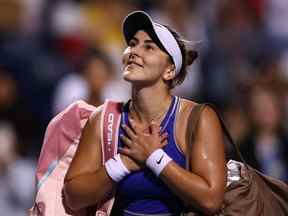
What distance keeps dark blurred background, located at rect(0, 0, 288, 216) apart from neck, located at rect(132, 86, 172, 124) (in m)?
2.56

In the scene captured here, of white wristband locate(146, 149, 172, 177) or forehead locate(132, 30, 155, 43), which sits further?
forehead locate(132, 30, 155, 43)

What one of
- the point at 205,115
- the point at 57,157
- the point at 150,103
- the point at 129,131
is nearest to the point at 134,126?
the point at 129,131

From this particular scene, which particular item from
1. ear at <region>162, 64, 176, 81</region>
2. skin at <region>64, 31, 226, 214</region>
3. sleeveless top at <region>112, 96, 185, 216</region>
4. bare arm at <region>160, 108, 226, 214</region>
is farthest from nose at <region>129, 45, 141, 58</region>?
bare arm at <region>160, 108, 226, 214</region>

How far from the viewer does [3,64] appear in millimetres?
9453

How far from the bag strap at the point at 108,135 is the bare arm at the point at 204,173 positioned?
35 centimetres

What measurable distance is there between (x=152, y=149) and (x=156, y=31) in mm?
558

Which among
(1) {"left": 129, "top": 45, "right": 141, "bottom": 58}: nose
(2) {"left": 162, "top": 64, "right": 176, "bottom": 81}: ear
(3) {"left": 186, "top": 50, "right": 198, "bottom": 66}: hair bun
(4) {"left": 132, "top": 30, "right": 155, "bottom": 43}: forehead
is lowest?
(2) {"left": 162, "top": 64, "right": 176, "bottom": 81}: ear

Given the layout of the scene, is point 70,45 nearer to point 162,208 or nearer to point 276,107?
point 276,107

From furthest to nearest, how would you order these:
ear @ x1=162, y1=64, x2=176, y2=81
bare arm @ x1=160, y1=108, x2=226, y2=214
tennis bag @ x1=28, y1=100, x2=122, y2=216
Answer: tennis bag @ x1=28, y1=100, x2=122, y2=216 < ear @ x1=162, y1=64, x2=176, y2=81 < bare arm @ x1=160, y1=108, x2=226, y2=214

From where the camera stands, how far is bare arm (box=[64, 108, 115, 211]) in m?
4.78

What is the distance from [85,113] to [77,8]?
18.6ft

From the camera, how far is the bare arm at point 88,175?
15.7 feet

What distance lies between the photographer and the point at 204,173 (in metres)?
4.67

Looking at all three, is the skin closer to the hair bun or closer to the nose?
the nose
